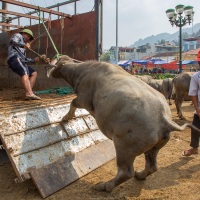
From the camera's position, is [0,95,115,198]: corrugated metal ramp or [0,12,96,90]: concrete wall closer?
[0,95,115,198]: corrugated metal ramp

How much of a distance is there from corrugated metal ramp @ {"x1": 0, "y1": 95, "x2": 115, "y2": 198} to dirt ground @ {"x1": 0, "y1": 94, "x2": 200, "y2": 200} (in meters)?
0.16

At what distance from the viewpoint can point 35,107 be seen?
14.6 feet

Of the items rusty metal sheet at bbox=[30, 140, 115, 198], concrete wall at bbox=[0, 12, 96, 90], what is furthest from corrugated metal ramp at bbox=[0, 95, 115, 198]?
concrete wall at bbox=[0, 12, 96, 90]

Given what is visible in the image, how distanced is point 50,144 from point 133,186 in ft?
4.53

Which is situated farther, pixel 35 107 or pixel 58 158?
pixel 35 107

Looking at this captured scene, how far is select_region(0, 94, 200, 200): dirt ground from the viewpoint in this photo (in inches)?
137

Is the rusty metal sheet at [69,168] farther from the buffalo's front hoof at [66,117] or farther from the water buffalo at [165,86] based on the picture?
the water buffalo at [165,86]

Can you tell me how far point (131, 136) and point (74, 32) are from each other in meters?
4.80

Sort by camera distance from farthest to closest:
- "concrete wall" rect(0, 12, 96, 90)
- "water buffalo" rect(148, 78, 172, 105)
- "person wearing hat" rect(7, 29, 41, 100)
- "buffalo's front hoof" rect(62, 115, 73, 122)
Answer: "water buffalo" rect(148, 78, 172, 105), "concrete wall" rect(0, 12, 96, 90), "person wearing hat" rect(7, 29, 41, 100), "buffalo's front hoof" rect(62, 115, 73, 122)

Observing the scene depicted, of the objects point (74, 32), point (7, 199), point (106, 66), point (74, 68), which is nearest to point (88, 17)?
point (74, 32)

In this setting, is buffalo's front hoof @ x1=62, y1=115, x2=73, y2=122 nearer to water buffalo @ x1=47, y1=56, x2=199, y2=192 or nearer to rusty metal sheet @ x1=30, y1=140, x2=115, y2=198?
rusty metal sheet @ x1=30, y1=140, x2=115, y2=198

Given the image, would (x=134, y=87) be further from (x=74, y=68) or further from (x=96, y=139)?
(x=96, y=139)

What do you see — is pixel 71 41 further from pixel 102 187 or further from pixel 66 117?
pixel 102 187

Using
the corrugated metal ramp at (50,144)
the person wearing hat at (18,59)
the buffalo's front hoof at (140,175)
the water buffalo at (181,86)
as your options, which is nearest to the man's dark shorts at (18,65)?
the person wearing hat at (18,59)
